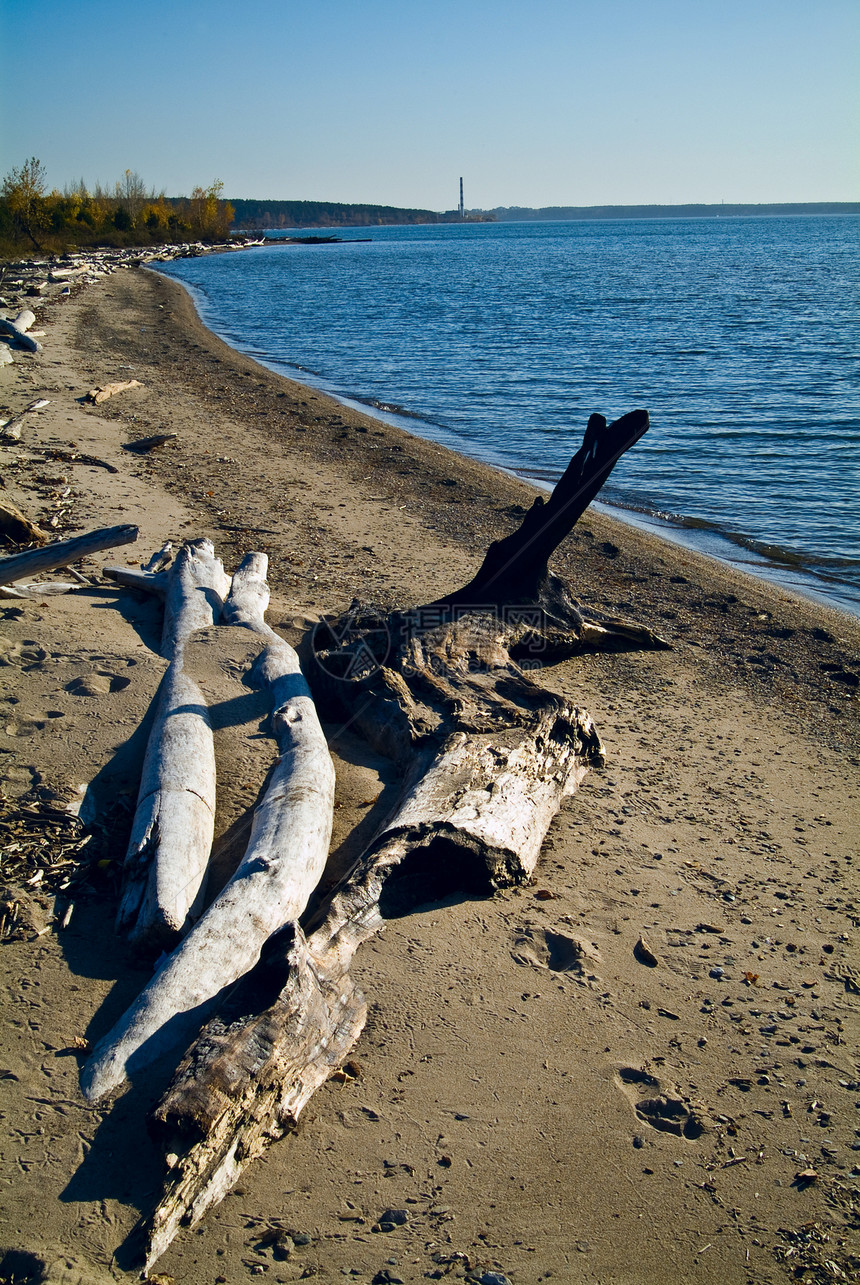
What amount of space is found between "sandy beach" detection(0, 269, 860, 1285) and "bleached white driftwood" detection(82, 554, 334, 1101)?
0.47ft

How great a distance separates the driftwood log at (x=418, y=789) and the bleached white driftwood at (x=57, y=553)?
179 centimetres

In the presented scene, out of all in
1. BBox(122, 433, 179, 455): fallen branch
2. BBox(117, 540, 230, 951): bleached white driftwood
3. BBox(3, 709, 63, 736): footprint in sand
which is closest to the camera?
BBox(117, 540, 230, 951): bleached white driftwood

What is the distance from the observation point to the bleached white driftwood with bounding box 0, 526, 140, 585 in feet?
19.0

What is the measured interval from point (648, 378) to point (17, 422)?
15.0 m

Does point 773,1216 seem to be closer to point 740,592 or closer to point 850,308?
point 740,592

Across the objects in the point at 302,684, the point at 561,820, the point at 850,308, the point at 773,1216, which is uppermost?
the point at 850,308

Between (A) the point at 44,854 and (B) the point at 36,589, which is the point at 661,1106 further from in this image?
(B) the point at 36,589

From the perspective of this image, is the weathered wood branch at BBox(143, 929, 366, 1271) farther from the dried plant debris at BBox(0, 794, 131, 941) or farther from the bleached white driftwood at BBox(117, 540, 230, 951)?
the dried plant debris at BBox(0, 794, 131, 941)

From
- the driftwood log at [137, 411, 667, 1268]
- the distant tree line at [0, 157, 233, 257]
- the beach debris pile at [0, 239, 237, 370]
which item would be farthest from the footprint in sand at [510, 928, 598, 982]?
the distant tree line at [0, 157, 233, 257]

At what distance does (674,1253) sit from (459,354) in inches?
940

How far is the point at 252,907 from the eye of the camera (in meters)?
3.23

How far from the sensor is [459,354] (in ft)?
78.2

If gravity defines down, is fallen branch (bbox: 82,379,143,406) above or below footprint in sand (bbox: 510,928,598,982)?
above

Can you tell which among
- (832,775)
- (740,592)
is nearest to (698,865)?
(832,775)
